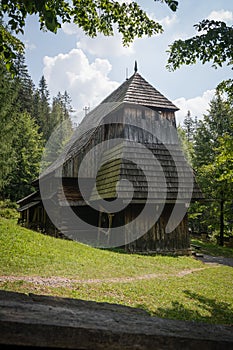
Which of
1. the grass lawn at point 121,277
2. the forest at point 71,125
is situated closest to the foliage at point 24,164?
the forest at point 71,125

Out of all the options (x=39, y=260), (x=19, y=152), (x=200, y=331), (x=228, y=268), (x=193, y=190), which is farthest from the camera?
(x=19, y=152)

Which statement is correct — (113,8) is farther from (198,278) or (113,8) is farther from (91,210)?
(91,210)

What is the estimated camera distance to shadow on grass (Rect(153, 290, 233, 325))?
243 inches

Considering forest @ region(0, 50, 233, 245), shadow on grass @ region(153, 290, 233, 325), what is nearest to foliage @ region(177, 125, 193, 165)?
Answer: forest @ region(0, 50, 233, 245)

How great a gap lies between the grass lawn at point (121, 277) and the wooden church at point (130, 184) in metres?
2.22

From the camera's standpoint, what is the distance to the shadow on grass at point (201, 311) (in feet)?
20.3

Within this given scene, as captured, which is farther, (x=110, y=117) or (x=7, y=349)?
(x=110, y=117)

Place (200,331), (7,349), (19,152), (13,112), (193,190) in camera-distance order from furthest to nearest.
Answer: (19,152) → (13,112) → (193,190) → (200,331) → (7,349)

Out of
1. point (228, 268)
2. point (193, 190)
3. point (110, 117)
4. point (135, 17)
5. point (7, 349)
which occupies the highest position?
point (110, 117)

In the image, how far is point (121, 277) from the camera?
935 centimetres

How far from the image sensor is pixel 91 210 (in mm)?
18641

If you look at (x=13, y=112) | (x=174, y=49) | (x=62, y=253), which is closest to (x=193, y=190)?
(x=62, y=253)

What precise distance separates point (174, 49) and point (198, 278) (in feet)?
28.9

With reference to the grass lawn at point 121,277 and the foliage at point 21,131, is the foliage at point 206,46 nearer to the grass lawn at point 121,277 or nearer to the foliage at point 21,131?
the grass lawn at point 121,277
